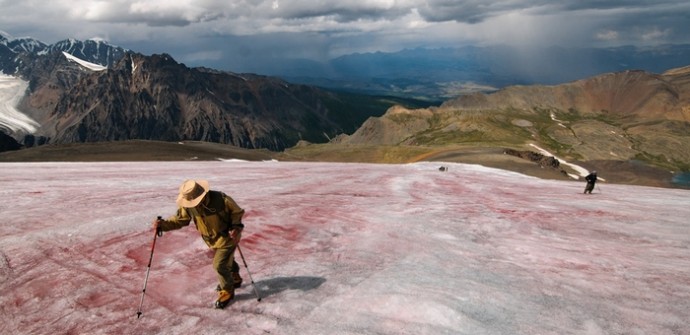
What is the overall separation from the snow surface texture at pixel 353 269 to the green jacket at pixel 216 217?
165 cm

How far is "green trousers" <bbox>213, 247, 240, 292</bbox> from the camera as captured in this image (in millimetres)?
11359

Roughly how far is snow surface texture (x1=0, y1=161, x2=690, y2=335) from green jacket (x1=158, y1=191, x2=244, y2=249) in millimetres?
1654

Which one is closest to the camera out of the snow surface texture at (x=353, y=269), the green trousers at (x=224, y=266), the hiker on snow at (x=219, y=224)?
the snow surface texture at (x=353, y=269)

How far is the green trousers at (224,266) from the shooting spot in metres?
11.4

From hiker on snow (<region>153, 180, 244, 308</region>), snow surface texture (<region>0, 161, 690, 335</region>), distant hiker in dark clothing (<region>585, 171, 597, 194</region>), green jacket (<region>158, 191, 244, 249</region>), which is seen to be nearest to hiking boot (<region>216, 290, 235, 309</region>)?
hiker on snow (<region>153, 180, 244, 308</region>)

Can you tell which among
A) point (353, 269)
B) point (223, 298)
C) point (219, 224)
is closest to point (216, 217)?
point (219, 224)

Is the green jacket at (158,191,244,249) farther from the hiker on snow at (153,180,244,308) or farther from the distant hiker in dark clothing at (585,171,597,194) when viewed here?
the distant hiker in dark clothing at (585,171,597,194)

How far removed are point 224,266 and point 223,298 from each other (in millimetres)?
791

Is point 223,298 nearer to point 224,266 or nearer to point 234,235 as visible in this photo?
point 224,266

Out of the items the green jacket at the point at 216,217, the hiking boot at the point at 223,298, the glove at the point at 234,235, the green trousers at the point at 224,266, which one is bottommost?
the hiking boot at the point at 223,298

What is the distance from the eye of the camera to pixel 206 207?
36.6ft

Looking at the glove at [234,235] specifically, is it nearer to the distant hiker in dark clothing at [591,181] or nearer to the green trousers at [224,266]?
the green trousers at [224,266]

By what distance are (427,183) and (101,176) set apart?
83.7 feet

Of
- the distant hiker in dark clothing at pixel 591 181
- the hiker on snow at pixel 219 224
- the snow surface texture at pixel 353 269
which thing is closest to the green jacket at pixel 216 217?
the hiker on snow at pixel 219 224
